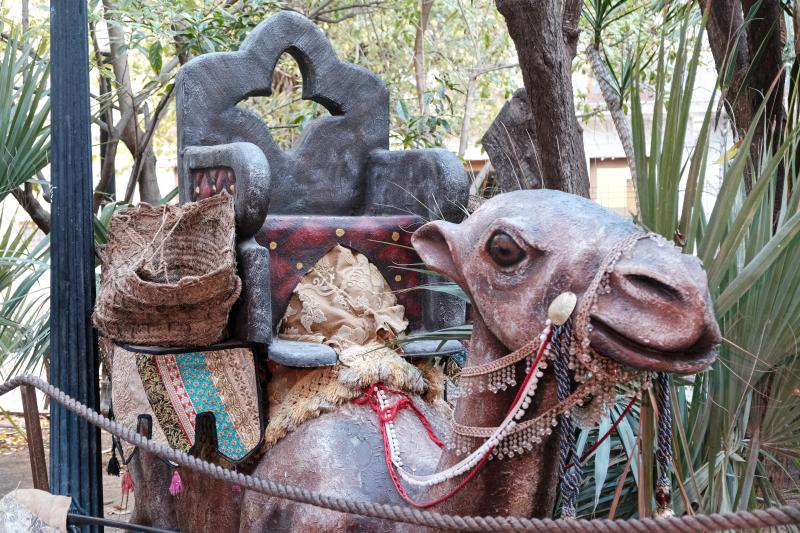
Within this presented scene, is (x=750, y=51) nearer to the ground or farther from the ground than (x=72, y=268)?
farther from the ground

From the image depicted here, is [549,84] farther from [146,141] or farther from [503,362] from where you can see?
[146,141]

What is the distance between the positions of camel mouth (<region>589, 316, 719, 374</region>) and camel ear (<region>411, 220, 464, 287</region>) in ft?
1.53

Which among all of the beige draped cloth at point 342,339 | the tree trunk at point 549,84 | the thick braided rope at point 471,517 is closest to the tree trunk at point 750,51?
the tree trunk at point 549,84

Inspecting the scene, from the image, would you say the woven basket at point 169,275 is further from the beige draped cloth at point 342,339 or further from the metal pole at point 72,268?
the beige draped cloth at point 342,339

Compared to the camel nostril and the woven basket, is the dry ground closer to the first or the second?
the woven basket

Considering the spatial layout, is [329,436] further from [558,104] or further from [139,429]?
[558,104]

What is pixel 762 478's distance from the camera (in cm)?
228

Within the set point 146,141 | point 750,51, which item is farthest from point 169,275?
point 146,141

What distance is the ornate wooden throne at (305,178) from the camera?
115 inches

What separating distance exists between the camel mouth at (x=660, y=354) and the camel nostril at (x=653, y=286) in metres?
0.09

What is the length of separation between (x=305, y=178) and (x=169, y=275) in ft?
3.52

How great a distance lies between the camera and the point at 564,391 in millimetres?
1858

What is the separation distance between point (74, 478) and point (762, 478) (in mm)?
2021

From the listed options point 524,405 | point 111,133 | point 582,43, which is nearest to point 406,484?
point 524,405
